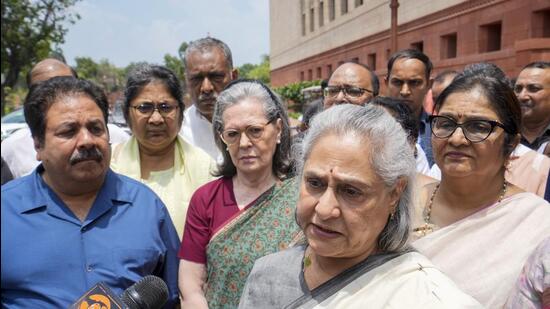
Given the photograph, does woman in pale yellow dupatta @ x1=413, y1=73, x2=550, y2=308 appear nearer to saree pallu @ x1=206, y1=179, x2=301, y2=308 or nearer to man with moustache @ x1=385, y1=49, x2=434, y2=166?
saree pallu @ x1=206, y1=179, x2=301, y2=308

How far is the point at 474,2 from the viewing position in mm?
15398

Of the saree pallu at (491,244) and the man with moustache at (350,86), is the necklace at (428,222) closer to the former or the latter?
the saree pallu at (491,244)

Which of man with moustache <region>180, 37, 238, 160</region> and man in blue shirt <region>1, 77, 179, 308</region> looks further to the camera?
man with moustache <region>180, 37, 238, 160</region>

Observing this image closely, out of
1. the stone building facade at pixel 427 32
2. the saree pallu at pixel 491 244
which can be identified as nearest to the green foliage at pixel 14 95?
the saree pallu at pixel 491 244

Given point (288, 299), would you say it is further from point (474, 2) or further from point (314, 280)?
point (474, 2)

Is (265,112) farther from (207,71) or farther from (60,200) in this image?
(207,71)

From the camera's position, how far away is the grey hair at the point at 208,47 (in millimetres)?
3814

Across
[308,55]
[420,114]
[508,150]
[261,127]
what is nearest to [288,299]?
[261,127]

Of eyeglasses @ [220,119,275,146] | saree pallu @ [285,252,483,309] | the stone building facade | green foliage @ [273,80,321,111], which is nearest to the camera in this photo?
saree pallu @ [285,252,483,309]

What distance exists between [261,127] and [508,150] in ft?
3.82

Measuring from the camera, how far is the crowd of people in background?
1704 mm

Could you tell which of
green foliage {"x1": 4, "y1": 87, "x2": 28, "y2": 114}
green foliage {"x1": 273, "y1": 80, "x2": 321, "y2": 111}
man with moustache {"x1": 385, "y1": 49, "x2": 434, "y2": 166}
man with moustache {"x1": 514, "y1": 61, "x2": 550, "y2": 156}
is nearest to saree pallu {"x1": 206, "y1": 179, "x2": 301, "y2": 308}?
green foliage {"x1": 4, "y1": 87, "x2": 28, "y2": 114}

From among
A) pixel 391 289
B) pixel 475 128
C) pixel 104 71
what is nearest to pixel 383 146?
pixel 391 289

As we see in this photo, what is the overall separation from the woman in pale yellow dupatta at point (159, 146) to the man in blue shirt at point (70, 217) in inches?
25.0
